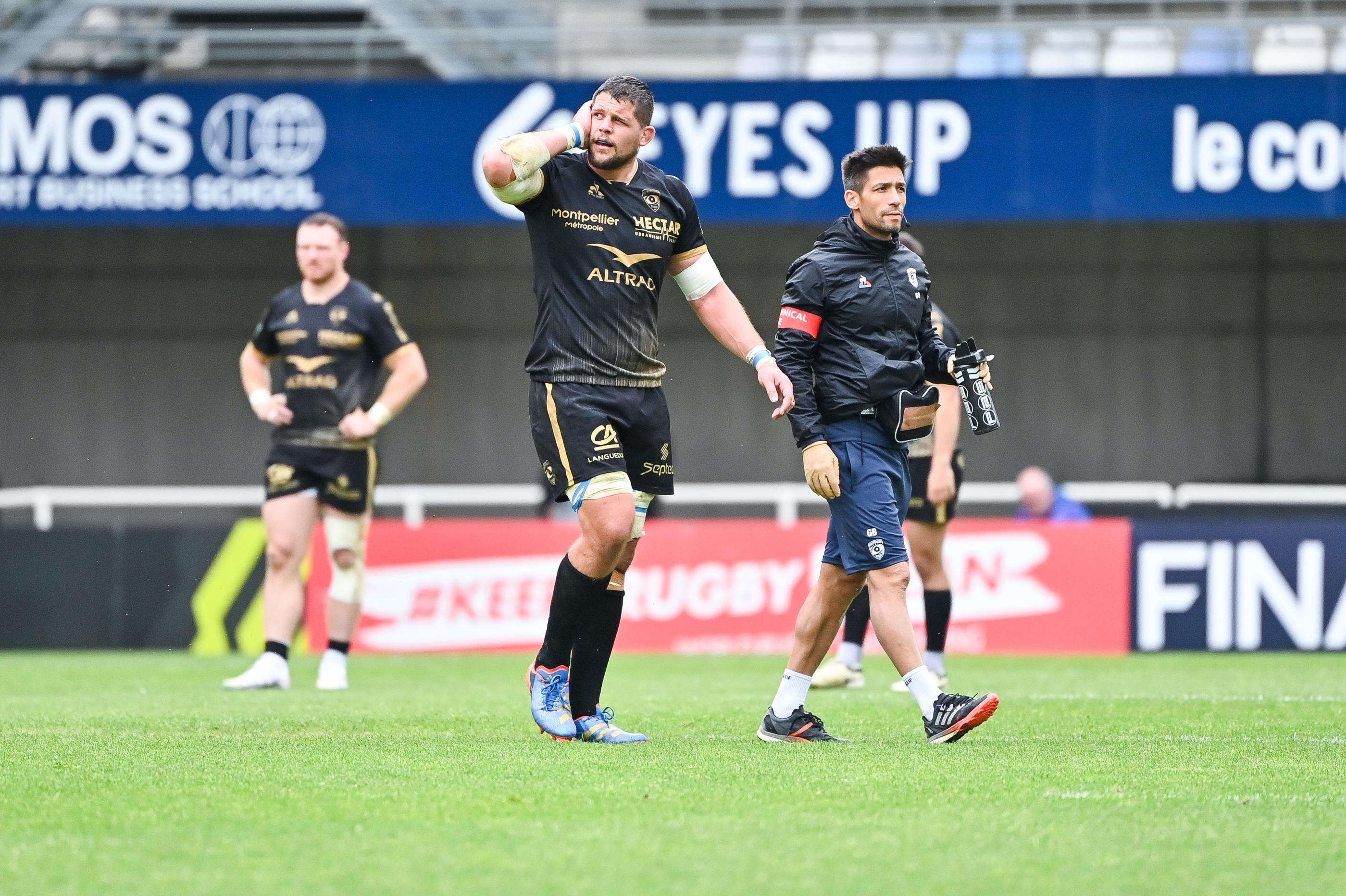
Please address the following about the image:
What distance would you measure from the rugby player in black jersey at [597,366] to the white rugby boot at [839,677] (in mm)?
3027

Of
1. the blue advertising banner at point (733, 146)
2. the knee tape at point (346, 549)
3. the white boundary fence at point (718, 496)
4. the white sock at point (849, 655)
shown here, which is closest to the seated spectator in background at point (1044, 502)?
the white boundary fence at point (718, 496)

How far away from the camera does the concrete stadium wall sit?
19.2 metres

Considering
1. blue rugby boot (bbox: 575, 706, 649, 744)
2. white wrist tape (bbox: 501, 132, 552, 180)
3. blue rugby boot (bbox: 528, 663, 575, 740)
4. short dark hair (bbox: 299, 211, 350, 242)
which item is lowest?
blue rugby boot (bbox: 575, 706, 649, 744)

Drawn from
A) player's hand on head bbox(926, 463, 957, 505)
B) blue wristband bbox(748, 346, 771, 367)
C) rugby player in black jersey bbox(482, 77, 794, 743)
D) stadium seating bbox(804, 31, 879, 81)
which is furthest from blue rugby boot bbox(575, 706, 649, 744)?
stadium seating bbox(804, 31, 879, 81)

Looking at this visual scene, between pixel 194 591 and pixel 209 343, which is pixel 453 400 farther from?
pixel 194 591

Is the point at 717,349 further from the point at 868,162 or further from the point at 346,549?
the point at 868,162

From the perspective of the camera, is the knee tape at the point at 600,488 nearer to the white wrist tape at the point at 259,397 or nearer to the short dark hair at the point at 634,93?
the short dark hair at the point at 634,93

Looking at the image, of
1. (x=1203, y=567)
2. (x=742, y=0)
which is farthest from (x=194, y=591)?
(x=742, y=0)

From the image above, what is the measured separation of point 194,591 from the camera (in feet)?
40.8

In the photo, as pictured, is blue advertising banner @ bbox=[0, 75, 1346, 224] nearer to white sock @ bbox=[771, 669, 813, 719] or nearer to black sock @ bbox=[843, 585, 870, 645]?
black sock @ bbox=[843, 585, 870, 645]

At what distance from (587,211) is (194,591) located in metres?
7.49

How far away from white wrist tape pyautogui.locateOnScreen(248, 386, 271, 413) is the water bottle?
3.83m

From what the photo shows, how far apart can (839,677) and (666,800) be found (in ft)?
14.6

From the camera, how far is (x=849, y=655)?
8.98m
